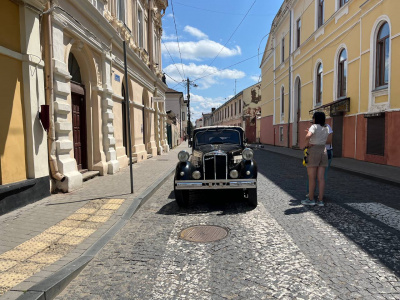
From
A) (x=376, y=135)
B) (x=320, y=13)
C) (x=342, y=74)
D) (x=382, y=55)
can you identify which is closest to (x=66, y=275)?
(x=376, y=135)

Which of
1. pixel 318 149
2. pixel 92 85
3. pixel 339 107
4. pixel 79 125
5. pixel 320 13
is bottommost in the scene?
pixel 318 149

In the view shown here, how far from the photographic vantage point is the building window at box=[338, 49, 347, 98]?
14.1 meters

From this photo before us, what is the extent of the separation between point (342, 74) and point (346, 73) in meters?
0.76

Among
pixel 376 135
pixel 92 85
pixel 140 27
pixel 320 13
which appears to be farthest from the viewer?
pixel 320 13

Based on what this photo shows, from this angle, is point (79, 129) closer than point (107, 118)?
Yes

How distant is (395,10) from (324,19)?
6807mm

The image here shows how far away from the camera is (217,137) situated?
6836 millimetres

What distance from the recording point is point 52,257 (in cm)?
321

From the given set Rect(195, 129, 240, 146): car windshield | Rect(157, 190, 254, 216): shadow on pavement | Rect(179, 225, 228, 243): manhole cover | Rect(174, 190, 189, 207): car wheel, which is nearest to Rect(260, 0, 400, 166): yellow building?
Rect(195, 129, 240, 146): car windshield

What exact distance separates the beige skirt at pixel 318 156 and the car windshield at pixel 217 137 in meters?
1.83

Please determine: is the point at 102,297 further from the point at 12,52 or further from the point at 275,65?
the point at 275,65

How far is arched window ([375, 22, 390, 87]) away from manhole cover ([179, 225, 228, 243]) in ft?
33.8

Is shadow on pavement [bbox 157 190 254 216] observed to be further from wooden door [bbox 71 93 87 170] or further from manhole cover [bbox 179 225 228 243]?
wooden door [bbox 71 93 87 170]

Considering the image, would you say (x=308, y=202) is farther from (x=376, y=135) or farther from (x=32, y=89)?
(x=376, y=135)
